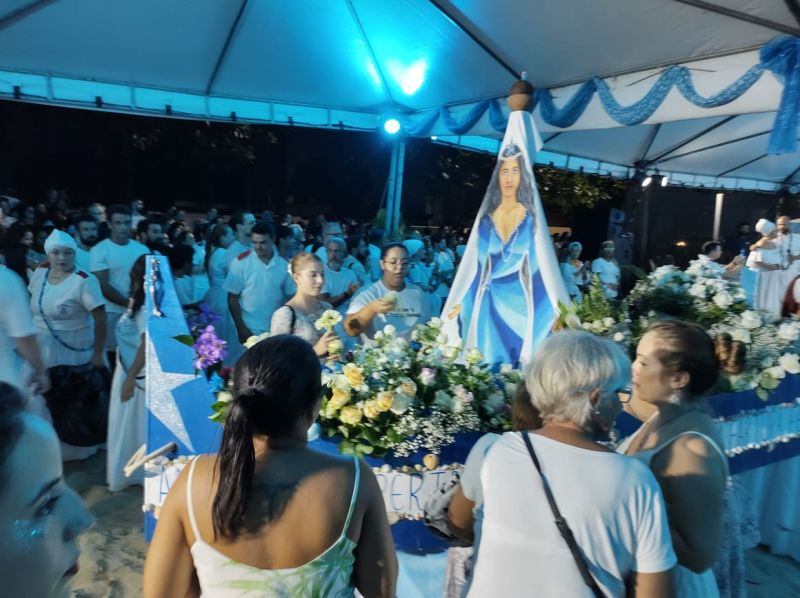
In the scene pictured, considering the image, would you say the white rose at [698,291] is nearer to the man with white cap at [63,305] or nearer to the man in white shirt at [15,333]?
the man in white shirt at [15,333]

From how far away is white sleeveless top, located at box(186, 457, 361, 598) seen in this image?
1225 mm

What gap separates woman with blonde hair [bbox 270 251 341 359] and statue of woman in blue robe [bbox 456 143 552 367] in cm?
A: 90

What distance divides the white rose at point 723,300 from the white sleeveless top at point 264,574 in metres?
3.09

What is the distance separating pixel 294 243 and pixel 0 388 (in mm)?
6101

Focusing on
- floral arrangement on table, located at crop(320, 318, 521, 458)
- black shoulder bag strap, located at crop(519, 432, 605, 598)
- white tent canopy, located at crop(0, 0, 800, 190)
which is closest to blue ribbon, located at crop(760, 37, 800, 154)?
white tent canopy, located at crop(0, 0, 800, 190)

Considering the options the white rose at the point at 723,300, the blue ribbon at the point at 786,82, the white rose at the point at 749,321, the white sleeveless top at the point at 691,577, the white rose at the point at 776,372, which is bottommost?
the white sleeveless top at the point at 691,577

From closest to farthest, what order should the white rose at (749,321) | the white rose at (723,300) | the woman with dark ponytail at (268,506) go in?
the woman with dark ponytail at (268,506) < the white rose at (749,321) < the white rose at (723,300)

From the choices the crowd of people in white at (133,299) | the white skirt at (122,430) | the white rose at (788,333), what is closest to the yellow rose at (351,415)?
the crowd of people in white at (133,299)

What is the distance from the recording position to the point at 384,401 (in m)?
2.09

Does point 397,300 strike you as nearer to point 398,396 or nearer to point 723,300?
point 398,396

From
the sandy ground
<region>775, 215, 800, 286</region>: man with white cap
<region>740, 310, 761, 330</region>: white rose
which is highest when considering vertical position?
<region>775, 215, 800, 286</region>: man with white cap

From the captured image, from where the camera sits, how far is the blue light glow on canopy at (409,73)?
22.8 ft

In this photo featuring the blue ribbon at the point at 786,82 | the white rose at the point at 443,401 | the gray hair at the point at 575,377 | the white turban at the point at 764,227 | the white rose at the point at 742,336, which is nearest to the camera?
the gray hair at the point at 575,377

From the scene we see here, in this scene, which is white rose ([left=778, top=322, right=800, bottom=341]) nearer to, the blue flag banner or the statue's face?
the blue flag banner
